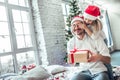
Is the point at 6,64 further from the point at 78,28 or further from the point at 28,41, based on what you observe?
the point at 78,28

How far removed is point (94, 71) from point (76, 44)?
36 centimetres

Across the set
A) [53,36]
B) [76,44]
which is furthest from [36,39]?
[76,44]

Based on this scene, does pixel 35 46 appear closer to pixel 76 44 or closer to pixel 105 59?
pixel 76 44

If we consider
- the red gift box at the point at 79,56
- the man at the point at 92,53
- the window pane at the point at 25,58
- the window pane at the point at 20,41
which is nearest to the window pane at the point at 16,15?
the window pane at the point at 20,41

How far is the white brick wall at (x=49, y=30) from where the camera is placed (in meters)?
4.12

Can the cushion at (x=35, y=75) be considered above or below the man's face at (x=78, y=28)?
below

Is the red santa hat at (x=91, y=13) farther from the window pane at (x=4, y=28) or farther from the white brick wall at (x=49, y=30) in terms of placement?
the white brick wall at (x=49, y=30)

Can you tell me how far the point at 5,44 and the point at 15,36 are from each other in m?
0.28

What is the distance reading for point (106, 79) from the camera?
1.82m

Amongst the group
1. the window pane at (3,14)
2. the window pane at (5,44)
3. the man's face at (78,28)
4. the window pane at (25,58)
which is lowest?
the window pane at (25,58)

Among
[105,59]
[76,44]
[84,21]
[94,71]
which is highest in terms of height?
[84,21]

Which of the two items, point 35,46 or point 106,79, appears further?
point 35,46

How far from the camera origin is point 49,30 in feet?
14.2

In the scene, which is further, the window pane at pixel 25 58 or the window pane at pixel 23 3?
the window pane at pixel 23 3
